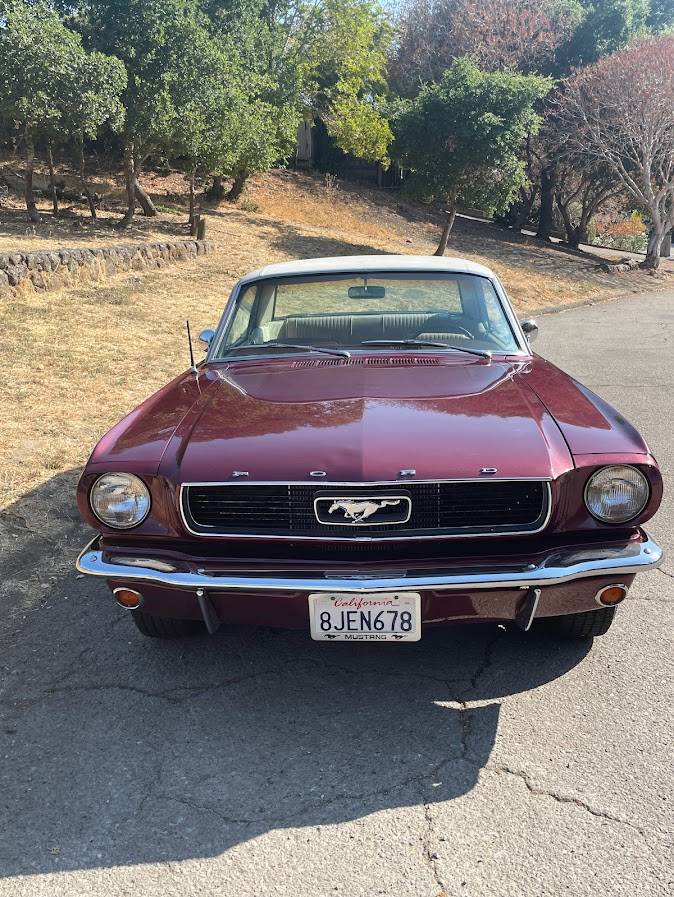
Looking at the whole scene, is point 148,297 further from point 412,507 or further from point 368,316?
point 412,507

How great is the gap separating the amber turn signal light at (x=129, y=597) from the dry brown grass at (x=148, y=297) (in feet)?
7.15

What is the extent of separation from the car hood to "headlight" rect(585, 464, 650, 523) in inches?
Result: 5.7

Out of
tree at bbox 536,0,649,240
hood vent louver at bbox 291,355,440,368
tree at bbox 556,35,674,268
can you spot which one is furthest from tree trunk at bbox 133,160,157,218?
hood vent louver at bbox 291,355,440,368

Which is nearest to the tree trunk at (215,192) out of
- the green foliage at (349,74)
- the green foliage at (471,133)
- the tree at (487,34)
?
the green foliage at (349,74)

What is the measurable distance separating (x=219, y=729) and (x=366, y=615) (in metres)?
0.69

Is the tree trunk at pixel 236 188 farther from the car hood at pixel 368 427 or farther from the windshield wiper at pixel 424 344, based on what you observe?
the car hood at pixel 368 427

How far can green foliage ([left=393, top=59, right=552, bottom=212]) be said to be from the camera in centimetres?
1950

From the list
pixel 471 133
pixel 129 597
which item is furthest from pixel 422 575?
pixel 471 133

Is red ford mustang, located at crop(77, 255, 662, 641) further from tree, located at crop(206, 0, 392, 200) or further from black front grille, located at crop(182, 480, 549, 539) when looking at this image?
tree, located at crop(206, 0, 392, 200)

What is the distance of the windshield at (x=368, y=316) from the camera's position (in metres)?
3.70

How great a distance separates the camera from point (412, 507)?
2.48 m

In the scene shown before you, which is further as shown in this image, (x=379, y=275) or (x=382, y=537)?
(x=379, y=275)

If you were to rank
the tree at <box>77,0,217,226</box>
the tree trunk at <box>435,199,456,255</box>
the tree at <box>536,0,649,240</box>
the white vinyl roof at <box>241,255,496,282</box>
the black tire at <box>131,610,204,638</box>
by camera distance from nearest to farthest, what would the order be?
the black tire at <box>131,610,204,638</box> → the white vinyl roof at <box>241,255,496,282</box> → the tree at <box>77,0,217,226</box> → the tree trunk at <box>435,199,456,255</box> → the tree at <box>536,0,649,240</box>

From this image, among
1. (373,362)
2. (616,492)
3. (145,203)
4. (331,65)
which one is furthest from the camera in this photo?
(331,65)
